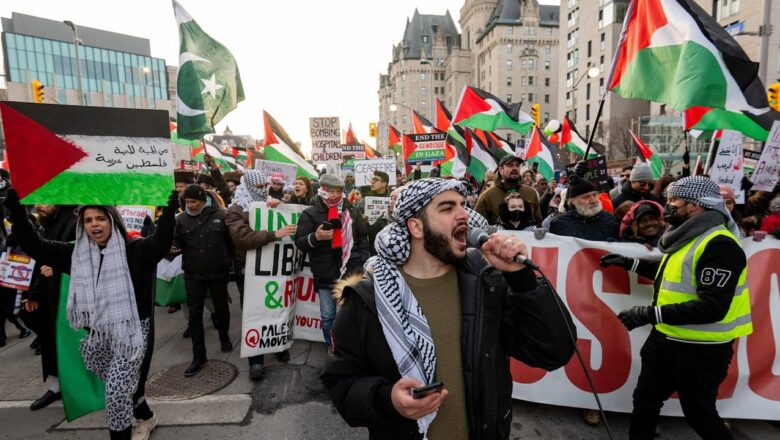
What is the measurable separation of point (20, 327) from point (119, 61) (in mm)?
76708

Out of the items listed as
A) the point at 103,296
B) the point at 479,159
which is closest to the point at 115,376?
the point at 103,296

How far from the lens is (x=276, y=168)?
7223 millimetres

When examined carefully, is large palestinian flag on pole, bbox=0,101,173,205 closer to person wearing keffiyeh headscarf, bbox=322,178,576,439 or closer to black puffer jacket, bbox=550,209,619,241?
person wearing keffiyeh headscarf, bbox=322,178,576,439

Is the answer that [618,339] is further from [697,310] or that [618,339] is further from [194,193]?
[194,193]

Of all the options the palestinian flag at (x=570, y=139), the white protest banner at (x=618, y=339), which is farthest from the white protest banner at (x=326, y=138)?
the palestinian flag at (x=570, y=139)

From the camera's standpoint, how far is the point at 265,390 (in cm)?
418

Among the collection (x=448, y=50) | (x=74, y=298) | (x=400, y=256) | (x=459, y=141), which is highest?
(x=448, y=50)

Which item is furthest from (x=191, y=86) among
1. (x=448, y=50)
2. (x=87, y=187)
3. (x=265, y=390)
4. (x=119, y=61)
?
(x=448, y=50)

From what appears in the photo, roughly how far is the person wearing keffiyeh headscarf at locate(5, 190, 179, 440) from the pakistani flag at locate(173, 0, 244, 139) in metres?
3.39

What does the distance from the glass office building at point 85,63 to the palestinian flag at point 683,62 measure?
6313 centimetres

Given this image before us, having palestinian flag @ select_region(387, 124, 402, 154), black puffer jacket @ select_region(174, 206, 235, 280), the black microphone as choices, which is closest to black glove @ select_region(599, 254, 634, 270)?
the black microphone

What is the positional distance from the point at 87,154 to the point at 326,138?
641 cm

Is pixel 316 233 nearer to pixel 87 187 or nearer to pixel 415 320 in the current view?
pixel 87 187

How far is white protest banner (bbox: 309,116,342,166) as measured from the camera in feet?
29.1
